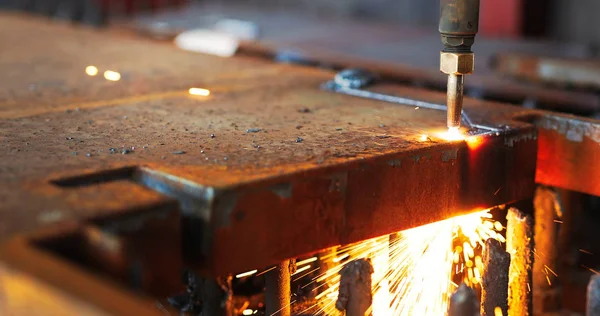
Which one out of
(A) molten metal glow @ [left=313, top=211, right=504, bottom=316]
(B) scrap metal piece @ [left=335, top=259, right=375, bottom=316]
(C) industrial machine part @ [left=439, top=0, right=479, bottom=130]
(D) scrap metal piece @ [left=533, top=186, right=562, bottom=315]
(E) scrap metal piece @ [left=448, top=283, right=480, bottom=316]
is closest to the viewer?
(E) scrap metal piece @ [left=448, top=283, right=480, bottom=316]

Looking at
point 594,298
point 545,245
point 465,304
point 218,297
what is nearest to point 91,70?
point 218,297

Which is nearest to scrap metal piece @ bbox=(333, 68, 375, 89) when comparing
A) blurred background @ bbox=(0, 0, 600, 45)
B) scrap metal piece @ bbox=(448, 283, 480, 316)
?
scrap metal piece @ bbox=(448, 283, 480, 316)

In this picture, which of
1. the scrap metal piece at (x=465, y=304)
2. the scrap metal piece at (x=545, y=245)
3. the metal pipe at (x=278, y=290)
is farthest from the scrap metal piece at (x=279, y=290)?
the scrap metal piece at (x=545, y=245)

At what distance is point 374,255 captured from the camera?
2.56 metres

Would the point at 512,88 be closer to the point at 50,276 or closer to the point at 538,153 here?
the point at 538,153

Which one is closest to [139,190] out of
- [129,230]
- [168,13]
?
[129,230]

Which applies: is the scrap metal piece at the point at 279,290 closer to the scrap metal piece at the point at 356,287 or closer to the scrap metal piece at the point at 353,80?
the scrap metal piece at the point at 356,287

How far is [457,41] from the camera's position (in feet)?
7.12

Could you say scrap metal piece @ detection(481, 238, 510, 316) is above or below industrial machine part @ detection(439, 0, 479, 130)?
below

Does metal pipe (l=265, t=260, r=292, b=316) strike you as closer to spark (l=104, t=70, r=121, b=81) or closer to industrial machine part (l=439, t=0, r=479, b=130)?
industrial machine part (l=439, t=0, r=479, b=130)

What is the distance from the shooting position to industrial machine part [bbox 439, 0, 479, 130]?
83.6 inches

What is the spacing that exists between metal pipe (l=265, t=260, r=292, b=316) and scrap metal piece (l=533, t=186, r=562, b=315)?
0.84 meters

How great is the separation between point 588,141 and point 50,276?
61.9 inches

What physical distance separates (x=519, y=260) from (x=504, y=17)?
11.9 feet
